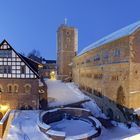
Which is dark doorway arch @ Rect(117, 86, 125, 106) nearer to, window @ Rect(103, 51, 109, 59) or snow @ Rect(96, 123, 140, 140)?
snow @ Rect(96, 123, 140, 140)

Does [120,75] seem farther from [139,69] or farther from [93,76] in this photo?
[93,76]

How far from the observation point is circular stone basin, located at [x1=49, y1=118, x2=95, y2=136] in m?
23.0

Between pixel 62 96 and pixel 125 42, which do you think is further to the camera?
pixel 62 96

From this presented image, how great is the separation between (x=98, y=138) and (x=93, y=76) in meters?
17.2

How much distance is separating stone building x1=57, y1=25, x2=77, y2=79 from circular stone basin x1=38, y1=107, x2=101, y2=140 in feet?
119

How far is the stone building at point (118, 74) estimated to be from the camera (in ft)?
78.3

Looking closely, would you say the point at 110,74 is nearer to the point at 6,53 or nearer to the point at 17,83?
the point at 17,83

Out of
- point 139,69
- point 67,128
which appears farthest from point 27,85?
point 139,69

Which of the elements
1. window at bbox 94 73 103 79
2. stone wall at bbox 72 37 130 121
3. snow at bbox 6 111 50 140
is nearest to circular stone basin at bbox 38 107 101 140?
snow at bbox 6 111 50 140

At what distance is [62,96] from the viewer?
36406 millimetres

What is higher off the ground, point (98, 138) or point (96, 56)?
point (96, 56)

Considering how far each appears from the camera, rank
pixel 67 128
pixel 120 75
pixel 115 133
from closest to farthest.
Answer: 1. pixel 115 133
2. pixel 67 128
3. pixel 120 75

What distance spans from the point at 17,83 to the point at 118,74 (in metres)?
12.0

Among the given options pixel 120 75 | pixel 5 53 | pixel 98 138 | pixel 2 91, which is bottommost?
pixel 98 138
